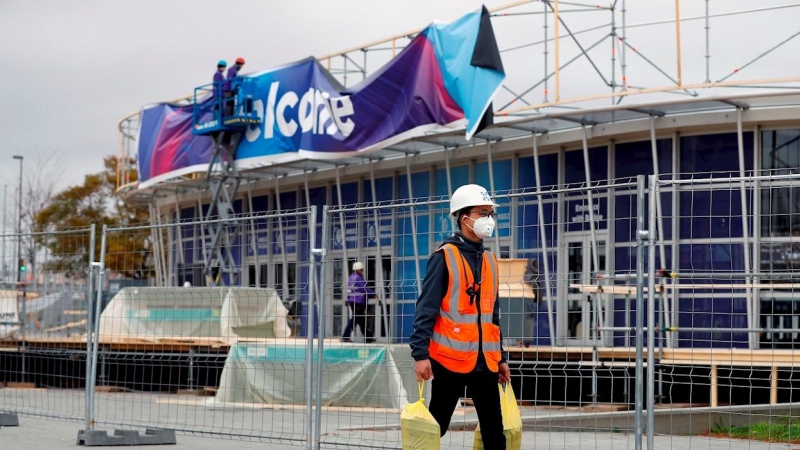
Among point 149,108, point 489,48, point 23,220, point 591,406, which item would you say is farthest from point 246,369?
point 23,220

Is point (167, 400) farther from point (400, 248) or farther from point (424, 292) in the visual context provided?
point (424, 292)

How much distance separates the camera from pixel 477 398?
7480 mm

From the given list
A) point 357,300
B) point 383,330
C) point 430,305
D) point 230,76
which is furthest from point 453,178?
point 430,305

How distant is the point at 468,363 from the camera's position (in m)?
7.41

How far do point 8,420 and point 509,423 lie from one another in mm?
7768

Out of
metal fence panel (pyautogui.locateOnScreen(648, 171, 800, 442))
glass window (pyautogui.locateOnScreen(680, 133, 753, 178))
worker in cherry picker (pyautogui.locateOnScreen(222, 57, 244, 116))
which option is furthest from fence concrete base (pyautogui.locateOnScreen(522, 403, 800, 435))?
worker in cherry picker (pyautogui.locateOnScreen(222, 57, 244, 116))

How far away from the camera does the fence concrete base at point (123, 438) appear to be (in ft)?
36.8

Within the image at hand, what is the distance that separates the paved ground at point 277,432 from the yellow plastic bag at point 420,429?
2230mm

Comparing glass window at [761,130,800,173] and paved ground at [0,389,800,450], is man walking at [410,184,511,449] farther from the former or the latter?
glass window at [761,130,800,173]

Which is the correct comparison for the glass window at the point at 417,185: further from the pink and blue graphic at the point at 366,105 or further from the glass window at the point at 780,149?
the glass window at the point at 780,149

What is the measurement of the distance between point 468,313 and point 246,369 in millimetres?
5516

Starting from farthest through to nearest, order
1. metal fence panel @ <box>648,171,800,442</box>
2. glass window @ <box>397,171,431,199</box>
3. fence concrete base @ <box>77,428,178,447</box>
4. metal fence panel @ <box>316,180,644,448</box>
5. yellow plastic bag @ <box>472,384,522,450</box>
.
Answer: glass window @ <box>397,171,431,199</box> → metal fence panel @ <box>648,171,800,442</box> → fence concrete base @ <box>77,428,178,447</box> → metal fence panel @ <box>316,180,644,448</box> → yellow plastic bag @ <box>472,384,522,450</box>

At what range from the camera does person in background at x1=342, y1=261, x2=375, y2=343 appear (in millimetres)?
10830

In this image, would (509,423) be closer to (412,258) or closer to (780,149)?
(412,258)
